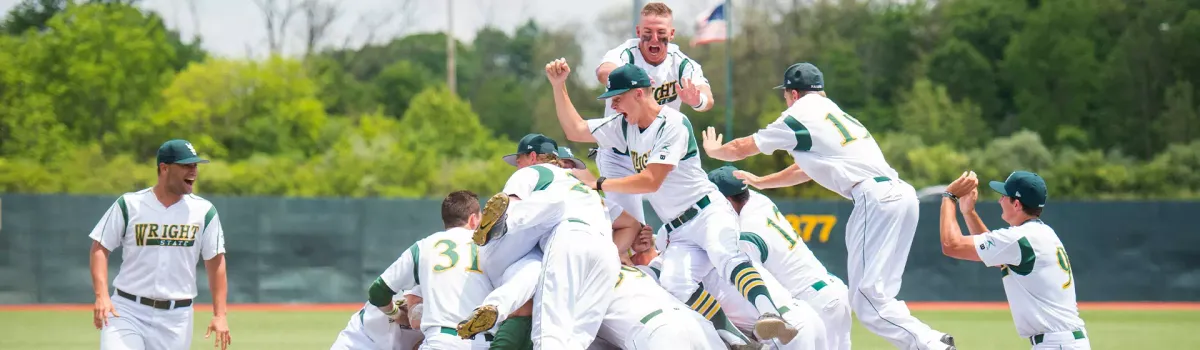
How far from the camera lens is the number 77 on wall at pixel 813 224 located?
23.4 metres

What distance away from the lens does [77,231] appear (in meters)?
22.0

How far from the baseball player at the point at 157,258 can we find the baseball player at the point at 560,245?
2141 millimetres

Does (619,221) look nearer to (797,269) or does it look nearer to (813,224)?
(797,269)

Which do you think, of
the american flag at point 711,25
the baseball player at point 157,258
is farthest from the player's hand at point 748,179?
the american flag at point 711,25

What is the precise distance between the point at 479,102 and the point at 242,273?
1816 inches

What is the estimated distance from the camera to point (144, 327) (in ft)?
28.9

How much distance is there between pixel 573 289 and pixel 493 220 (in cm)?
67

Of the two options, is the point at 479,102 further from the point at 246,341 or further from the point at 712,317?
the point at 712,317

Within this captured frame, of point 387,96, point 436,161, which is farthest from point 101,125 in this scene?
point 387,96

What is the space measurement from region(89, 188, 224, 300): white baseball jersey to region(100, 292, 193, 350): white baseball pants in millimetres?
103

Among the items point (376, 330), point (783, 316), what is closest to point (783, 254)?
point (783, 316)

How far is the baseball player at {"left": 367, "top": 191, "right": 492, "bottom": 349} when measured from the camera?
27.7ft

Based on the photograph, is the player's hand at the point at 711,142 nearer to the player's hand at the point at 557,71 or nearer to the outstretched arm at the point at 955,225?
the player's hand at the point at 557,71

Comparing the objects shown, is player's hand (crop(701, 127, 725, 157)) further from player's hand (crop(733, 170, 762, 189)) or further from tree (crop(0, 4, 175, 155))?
tree (crop(0, 4, 175, 155))
